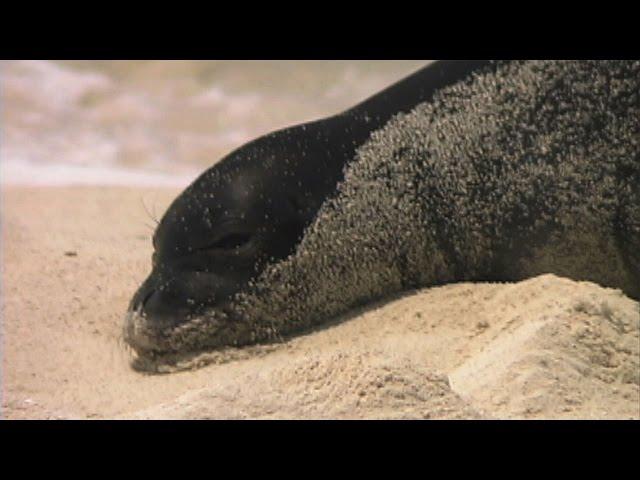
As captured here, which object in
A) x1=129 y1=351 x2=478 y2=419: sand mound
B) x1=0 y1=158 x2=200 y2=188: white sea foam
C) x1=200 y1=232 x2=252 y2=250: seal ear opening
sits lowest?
x1=129 y1=351 x2=478 y2=419: sand mound

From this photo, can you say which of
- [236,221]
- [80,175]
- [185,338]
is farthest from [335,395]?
[80,175]

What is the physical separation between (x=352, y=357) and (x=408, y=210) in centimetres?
125

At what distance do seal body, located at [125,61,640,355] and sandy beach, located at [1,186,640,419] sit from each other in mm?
127

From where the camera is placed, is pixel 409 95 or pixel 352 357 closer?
pixel 352 357

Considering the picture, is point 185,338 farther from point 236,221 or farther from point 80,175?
point 80,175

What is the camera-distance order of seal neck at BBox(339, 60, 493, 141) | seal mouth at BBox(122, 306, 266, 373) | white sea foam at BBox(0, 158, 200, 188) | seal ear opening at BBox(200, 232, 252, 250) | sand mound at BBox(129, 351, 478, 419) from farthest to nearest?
white sea foam at BBox(0, 158, 200, 188)
seal neck at BBox(339, 60, 493, 141)
seal ear opening at BBox(200, 232, 252, 250)
seal mouth at BBox(122, 306, 266, 373)
sand mound at BBox(129, 351, 478, 419)

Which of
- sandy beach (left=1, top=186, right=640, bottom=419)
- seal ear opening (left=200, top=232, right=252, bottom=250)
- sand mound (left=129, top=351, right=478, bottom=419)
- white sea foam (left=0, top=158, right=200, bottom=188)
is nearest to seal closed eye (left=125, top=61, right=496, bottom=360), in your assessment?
seal ear opening (left=200, top=232, right=252, bottom=250)

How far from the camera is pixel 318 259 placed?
3.24 metres

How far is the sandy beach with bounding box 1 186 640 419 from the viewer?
2072 millimetres

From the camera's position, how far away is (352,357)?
7.16 ft

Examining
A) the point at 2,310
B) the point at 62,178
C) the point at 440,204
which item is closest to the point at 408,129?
the point at 440,204

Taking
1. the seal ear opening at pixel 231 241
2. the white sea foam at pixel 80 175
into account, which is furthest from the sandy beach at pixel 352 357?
the white sea foam at pixel 80 175

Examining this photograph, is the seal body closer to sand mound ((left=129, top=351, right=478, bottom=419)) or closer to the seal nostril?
the seal nostril

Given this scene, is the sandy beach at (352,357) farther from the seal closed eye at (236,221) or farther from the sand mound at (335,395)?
the seal closed eye at (236,221)
